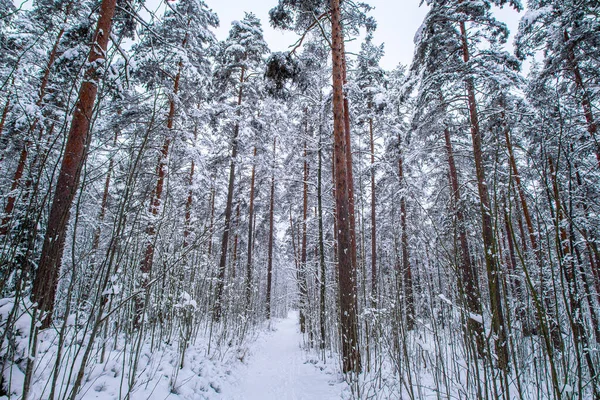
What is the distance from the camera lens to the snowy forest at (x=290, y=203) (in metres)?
1.53

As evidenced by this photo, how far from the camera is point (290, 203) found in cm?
1431

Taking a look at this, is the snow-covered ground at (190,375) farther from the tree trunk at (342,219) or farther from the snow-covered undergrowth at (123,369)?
the tree trunk at (342,219)

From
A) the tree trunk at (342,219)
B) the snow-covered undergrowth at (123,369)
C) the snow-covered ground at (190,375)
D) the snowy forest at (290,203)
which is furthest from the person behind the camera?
the tree trunk at (342,219)

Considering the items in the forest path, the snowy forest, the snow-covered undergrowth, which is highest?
the snowy forest

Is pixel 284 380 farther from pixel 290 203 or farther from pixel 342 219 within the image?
pixel 290 203

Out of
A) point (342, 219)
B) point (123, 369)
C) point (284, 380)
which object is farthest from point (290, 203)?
point (123, 369)

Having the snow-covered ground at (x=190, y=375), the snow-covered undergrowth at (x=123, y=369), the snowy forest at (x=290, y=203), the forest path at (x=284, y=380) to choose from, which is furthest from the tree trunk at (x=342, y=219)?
the snow-covered undergrowth at (x=123, y=369)

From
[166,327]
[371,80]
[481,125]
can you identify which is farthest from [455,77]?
[166,327]

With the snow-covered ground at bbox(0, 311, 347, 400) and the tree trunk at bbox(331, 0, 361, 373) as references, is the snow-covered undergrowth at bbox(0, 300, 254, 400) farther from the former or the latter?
the tree trunk at bbox(331, 0, 361, 373)

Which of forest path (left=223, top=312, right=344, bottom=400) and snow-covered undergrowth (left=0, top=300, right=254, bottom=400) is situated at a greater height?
snow-covered undergrowth (left=0, top=300, right=254, bottom=400)

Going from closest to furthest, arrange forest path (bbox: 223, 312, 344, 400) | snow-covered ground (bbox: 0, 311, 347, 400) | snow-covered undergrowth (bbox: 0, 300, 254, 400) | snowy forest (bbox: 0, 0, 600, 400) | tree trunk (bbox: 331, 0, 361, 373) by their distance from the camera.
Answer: snowy forest (bbox: 0, 0, 600, 400), snow-covered undergrowth (bbox: 0, 300, 254, 400), snow-covered ground (bbox: 0, 311, 347, 400), forest path (bbox: 223, 312, 344, 400), tree trunk (bbox: 331, 0, 361, 373)

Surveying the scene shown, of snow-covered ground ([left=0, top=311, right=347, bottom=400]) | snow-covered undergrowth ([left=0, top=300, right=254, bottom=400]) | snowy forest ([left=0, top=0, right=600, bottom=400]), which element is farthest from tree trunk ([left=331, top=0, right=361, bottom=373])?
snow-covered undergrowth ([left=0, top=300, right=254, bottom=400])

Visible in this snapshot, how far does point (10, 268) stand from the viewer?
1410mm

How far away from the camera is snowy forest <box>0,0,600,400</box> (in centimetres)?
153
